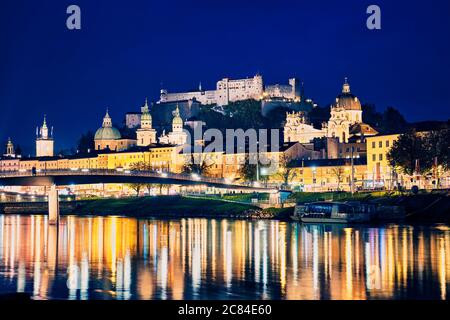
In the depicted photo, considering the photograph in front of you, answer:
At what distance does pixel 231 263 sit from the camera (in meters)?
40.8

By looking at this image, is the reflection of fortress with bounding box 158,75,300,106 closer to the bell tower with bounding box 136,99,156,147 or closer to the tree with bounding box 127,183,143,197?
the bell tower with bounding box 136,99,156,147

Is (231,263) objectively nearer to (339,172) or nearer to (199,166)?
(339,172)

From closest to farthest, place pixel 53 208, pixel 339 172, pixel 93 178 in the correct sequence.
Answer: pixel 53 208 → pixel 93 178 → pixel 339 172

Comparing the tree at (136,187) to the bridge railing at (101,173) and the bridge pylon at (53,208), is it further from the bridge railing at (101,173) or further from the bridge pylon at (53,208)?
the bridge pylon at (53,208)

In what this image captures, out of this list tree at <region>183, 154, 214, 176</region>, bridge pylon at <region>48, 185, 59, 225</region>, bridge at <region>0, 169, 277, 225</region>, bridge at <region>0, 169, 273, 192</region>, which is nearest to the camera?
bridge pylon at <region>48, 185, 59, 225</region>

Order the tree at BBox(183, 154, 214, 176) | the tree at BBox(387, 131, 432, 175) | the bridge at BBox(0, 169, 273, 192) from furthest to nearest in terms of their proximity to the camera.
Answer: the tree at BBox(183, 154, 214, 176) < the tree at BBox(387, 131, 432, 175) < the bridge at BBox(0, 169, 273, 192)

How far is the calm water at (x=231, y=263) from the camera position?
31703mm

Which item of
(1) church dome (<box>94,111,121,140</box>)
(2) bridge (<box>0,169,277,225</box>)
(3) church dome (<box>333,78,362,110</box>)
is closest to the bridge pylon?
(2) bridge (<box>0,169,277,225</box>)

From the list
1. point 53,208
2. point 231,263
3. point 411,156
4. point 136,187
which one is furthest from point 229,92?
point 231,263

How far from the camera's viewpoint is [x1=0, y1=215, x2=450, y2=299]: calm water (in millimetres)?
31703

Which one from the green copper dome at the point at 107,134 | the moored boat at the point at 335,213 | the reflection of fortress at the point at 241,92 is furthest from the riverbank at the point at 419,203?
the green copper dome at the point at 107,134

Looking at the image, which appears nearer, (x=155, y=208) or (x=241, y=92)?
(x=155, y=208)

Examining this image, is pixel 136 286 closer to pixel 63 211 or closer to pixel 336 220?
pixel 336 220

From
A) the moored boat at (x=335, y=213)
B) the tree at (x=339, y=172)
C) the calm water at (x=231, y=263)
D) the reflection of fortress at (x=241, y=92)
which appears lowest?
the calm water at (x=231, y=263)
